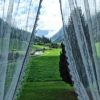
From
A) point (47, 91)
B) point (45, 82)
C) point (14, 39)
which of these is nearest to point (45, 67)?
point (45, 82)

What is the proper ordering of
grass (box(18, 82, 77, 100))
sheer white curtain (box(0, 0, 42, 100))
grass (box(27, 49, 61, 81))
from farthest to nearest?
1. grass (box(27, 49, 61, 81))
2. grass (box(18, 82, 77, 100))
3. sheer white curtain (box(0, 0, 42, 100))

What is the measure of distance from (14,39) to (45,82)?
3618 millimetres

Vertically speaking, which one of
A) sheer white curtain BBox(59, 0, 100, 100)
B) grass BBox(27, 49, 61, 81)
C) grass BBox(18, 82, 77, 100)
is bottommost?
grass BBox(18, 82, 77, 100)

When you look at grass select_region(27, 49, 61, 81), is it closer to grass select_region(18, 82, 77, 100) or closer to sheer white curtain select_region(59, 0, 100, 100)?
grass select_region(18, 82, 77, 100)

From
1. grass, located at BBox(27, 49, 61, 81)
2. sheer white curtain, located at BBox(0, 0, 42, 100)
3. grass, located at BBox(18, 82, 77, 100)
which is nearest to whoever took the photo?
sheer white curtain, located at BBox(0, 0, 42, 100)

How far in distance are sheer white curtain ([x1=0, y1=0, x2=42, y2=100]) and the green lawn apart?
2.33m

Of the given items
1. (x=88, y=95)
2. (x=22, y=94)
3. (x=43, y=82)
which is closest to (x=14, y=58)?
(x=88, y=95)

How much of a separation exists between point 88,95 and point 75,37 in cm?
38

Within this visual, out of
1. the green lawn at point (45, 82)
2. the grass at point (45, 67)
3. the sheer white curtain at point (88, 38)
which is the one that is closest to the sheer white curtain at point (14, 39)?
the sheer white curtain at point (88, 38)

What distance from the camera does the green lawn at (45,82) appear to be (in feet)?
13.6

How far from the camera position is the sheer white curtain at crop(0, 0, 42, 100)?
5.00ft

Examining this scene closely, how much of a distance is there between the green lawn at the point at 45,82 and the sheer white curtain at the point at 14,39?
2.33 metres

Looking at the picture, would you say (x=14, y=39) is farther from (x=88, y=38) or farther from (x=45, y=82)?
(x=45, y=82)

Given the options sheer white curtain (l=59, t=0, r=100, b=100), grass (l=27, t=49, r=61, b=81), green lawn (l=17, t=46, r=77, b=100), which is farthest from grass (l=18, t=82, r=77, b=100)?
sheer white curtain (l=59, t=0, r=100, b=100)
